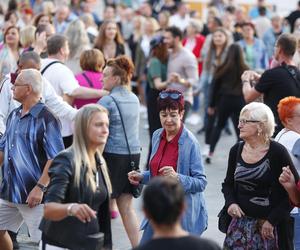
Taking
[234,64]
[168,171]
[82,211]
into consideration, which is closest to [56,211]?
[82,211]

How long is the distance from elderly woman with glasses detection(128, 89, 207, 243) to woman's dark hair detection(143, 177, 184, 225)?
2.19 metres

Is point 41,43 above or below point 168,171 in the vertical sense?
above

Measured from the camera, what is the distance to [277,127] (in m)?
10.4

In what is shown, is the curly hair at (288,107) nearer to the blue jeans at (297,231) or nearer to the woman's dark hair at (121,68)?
the blue jeans at (297,231)

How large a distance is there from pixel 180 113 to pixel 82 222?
163cm

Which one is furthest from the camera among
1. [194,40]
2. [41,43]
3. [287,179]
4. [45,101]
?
[194,40]

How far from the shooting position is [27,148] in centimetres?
776

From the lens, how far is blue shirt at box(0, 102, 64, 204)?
7.72 meters

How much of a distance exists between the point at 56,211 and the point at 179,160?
1531 mm

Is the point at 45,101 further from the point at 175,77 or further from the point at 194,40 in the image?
the point at 194,40

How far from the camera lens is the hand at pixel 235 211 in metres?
7.32

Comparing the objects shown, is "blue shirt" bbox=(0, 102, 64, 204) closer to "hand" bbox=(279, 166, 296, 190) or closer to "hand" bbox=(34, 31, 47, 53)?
"hand" bbox=(279, 166, 296, 190)

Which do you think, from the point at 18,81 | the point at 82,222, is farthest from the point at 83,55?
the point at 82,222

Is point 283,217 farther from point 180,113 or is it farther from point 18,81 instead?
point 18,81
